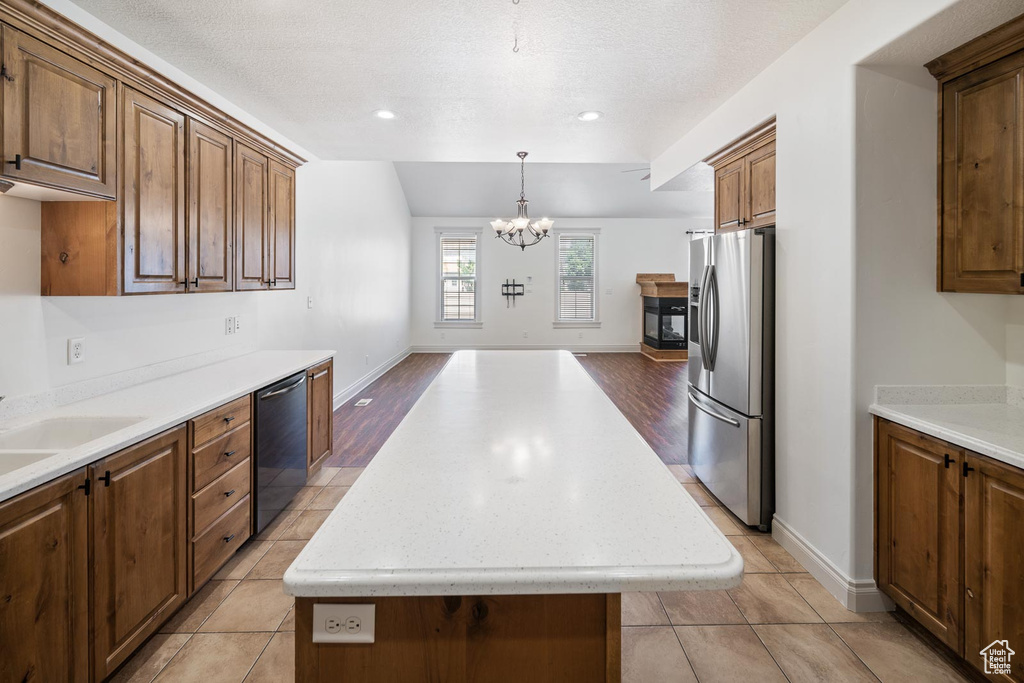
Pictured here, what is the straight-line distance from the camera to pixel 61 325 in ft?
7.45

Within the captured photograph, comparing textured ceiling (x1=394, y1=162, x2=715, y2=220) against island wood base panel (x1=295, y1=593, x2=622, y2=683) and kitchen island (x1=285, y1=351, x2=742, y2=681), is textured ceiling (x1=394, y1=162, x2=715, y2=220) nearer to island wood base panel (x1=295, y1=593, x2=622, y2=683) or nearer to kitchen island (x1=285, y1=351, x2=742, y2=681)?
kitchen island (x1=285, y1=351, x2=742, y2=681)

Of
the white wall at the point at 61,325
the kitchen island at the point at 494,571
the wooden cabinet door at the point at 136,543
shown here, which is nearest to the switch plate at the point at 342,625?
the kitchen island at the point at 494,571

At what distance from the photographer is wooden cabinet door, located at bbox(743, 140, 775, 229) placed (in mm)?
3068

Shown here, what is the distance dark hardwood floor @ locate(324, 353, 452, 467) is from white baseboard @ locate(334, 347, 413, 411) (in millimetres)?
59

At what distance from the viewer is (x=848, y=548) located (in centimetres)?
232

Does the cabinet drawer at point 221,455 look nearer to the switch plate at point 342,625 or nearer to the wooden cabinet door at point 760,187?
the switch plate at point 342,625

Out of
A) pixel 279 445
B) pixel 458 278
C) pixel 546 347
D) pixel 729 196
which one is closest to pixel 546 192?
pixel 458 278

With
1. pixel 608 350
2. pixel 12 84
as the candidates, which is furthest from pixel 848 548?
pixel 608 350

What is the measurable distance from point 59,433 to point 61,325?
0.55 metres

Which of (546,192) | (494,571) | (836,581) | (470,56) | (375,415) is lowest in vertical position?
(836,581)

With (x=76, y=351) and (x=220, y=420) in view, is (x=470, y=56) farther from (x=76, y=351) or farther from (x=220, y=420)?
(x=76, y=351)

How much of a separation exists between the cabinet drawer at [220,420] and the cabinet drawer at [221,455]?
0.11 feet

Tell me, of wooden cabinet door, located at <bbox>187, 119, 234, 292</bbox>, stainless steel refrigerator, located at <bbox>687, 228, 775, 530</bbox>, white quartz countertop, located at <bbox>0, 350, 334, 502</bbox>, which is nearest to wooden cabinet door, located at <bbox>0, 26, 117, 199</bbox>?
wooden cabinet door, located at <bbox>187, 119, 234, 292</bbox>

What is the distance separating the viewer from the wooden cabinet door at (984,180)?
193 centimetres
